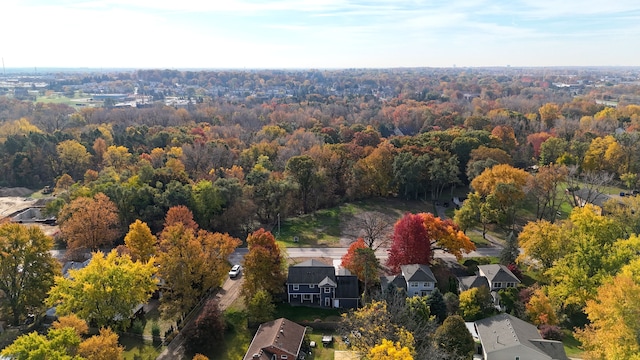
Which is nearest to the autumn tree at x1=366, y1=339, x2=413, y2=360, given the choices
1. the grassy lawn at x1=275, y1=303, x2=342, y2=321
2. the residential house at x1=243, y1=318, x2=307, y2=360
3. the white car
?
the residential house at x1=243, y1=318, x2=307, y2=360

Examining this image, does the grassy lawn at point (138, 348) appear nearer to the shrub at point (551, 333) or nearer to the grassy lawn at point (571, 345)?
the shrub at point (551, 333)

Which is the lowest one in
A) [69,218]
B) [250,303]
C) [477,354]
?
[477,354]

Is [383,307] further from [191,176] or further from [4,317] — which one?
[191,176]

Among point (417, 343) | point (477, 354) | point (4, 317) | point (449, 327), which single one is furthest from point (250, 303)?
point (4, 317)

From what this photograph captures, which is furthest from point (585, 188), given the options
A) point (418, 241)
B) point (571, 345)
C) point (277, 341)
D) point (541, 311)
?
point (277, 341)

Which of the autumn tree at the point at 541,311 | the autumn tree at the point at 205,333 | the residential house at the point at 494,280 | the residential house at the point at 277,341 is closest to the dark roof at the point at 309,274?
the residential house at the point at 277,341

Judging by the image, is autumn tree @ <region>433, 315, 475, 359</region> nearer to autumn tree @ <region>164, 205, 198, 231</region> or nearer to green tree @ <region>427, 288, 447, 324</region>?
green tree @ <region>427, 288, 447, 324</region>

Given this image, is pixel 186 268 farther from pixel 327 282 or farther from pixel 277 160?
pixel 277 160

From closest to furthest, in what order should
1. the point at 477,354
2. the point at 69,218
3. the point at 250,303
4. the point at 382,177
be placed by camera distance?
the point at 477,354
the point at 250,303
the point at 69,218
the point at 382,177
